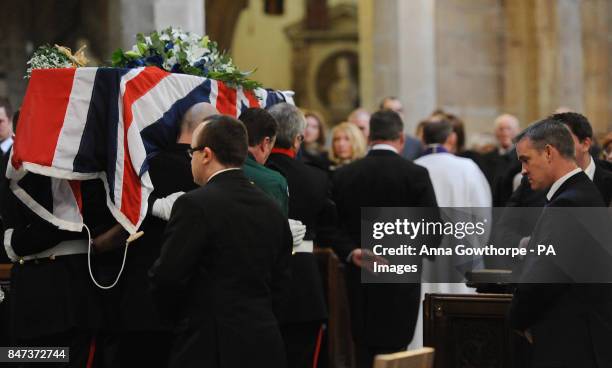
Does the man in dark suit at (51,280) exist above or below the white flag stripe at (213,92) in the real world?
below

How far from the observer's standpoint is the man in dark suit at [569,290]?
624cm

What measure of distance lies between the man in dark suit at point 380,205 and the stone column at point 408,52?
6.50m

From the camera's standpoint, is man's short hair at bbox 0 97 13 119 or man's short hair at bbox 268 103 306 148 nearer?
man's short hair at bbox 268 103 306 148

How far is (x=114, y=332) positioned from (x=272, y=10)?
26775 mm

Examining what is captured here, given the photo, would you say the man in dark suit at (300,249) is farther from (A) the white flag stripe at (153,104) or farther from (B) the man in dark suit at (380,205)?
(B) the man in dark suit at (380,205)

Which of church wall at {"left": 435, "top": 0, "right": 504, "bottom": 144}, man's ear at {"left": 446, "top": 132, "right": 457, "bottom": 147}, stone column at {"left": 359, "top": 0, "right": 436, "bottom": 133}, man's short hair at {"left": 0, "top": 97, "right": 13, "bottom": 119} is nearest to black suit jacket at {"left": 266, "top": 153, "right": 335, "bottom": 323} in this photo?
man's short hair at {"left": 0, "top": 97, "right": 13, "bottom": 119}

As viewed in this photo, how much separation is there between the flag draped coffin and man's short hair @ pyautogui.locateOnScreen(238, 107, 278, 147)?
48 centimetres

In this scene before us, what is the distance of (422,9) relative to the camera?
52.3 ft

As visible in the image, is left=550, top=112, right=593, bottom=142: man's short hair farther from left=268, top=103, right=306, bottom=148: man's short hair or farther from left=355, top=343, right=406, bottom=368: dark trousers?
left=355, top=343, right=406, bottom=368: dark trousers

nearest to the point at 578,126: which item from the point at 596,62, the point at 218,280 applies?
the point at 218,280

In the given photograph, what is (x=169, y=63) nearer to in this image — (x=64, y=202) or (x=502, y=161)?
(x=64, y=202)

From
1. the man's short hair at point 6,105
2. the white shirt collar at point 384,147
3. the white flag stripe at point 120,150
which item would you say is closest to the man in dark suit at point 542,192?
the white shirt collar at point 384,147

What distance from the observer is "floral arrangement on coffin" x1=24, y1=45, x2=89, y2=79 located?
731 cm

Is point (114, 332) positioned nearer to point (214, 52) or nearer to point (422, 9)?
point (214, 52)
